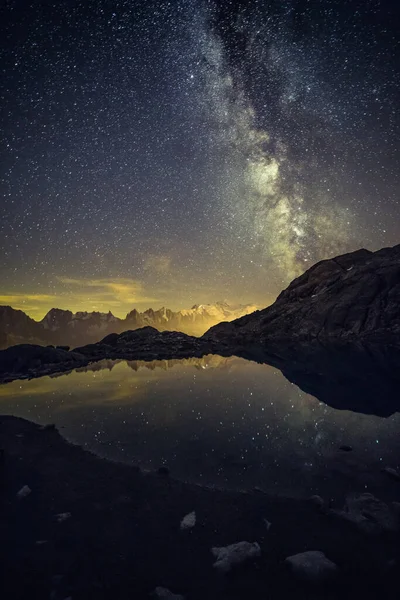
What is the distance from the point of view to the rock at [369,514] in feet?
19.7

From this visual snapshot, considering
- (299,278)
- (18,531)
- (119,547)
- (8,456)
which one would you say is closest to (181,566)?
(119,547)

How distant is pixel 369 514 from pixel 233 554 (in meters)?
3.43

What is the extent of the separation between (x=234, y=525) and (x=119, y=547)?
2372 millimetres

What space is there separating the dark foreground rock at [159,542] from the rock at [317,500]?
21cm

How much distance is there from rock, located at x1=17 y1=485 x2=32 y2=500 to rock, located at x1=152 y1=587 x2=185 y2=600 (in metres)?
4.96

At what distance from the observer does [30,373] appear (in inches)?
1102

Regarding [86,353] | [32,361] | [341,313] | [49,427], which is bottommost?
[49,427]

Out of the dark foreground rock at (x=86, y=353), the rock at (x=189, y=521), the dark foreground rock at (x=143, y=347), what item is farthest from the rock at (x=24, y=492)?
the dark foreground rock at (x=143, y=347)

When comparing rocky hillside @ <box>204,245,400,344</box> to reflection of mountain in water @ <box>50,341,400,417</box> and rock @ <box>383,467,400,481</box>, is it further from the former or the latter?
A: rock @ <box>383,467,400,481</box>

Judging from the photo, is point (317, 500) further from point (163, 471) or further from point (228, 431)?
point (228, 431)

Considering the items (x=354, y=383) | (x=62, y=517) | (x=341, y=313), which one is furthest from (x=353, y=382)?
(x=341, y=313)

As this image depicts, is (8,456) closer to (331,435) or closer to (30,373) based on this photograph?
(331,435)

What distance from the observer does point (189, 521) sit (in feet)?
20.7

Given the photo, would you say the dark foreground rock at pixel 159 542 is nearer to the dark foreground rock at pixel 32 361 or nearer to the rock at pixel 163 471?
the rock at pixel 163 471
